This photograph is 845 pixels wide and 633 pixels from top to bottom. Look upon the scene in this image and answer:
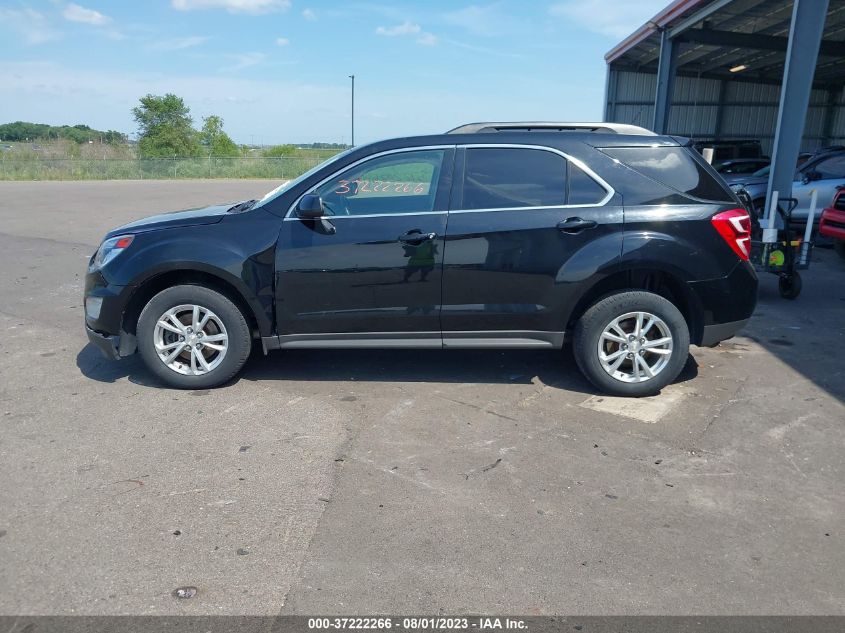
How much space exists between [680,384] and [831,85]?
101 feet

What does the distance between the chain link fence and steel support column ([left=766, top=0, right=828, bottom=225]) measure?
101ft

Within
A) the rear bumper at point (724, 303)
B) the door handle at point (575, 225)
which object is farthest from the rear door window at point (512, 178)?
the rear bumper at point (724, 303)

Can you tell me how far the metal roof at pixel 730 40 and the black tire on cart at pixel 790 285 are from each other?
362 inches

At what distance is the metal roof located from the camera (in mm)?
16312

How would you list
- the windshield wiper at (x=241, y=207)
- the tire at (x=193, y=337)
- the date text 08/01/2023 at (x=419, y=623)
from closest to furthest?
the date text 08/01/2023 at (x=419, y=623) → the tire at (x=193, y=337) → the windshield wiper at (x=241, y=207)

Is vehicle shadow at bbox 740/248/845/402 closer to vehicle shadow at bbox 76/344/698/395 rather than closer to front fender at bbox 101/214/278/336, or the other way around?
vehicle shadow at bbox 76/344/698/395

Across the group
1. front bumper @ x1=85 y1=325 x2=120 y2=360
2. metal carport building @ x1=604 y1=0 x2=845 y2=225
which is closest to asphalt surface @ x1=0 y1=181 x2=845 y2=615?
front bumper @ x1=85 y1=325 x2=120 y2=360

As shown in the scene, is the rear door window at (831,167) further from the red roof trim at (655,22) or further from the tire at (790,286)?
the tire at (790,286)

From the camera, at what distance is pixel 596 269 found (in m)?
4.54

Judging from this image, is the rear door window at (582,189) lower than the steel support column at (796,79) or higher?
lower

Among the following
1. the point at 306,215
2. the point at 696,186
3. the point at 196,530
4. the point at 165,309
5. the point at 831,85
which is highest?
the point at 831,85

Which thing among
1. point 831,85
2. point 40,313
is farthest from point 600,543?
point 831,85

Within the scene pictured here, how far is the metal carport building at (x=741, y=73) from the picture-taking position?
9.70m

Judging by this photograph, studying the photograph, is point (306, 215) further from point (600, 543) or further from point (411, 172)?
point (600, 543)
